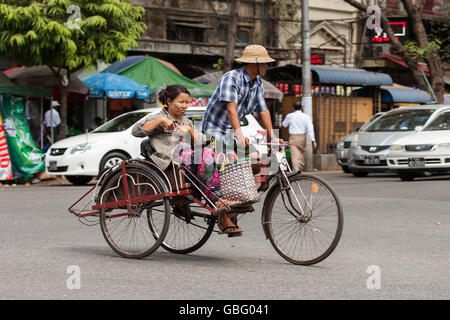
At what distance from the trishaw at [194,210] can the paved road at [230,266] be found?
0.16m

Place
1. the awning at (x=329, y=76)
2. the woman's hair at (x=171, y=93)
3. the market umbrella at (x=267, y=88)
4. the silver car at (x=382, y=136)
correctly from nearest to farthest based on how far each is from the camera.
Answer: the woman's hair at (x=171, y=93), the silver car at (x=382, y=136), the market umbrella at (x=267, y=88), the awning at (x=329, y=76)

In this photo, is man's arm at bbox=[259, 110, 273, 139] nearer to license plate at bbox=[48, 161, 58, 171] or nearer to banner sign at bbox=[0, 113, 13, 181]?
license plate at bbox=[48, 161, 58, 171]

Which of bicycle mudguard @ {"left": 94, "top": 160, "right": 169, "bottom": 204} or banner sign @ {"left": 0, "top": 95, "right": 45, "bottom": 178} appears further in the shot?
banner sign @ {"left": 0, "top": 95, "right": 45, "bottom": 178}

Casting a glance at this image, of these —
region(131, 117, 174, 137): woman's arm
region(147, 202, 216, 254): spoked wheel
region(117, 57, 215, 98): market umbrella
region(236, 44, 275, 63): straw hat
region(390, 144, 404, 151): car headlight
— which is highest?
region(117, 57, 215, 98): market umbrella

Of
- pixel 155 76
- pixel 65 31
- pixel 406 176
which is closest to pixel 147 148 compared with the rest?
pixel 65 31

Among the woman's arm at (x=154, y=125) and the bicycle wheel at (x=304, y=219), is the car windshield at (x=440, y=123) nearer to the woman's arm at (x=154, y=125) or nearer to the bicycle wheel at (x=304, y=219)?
the bicycle wheel at (x=304, y=219)

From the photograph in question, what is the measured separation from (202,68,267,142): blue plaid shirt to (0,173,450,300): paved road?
115 cm

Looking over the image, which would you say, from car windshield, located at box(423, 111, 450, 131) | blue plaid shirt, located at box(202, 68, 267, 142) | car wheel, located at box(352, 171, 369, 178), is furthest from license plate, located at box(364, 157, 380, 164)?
blue plaid shirt, located at box(202, 68, 267, 142)

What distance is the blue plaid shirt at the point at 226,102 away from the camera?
683 centimetres

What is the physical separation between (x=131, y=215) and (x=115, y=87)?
45.9ft

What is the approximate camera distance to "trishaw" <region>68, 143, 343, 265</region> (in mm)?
6566

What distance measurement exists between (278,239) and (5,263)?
2290 mm

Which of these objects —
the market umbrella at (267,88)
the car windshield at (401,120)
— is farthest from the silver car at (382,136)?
the market umbrella at (267,88)
